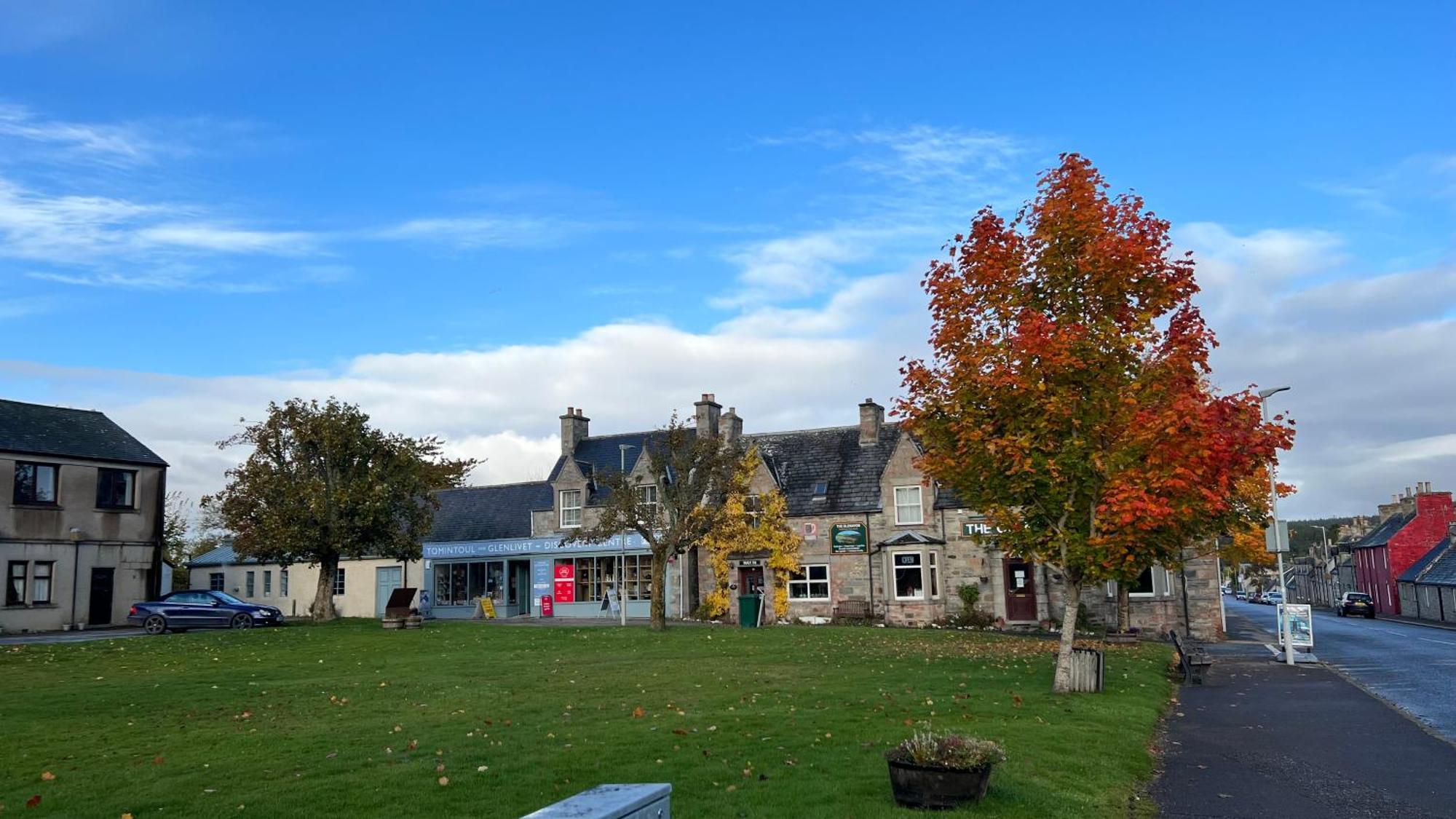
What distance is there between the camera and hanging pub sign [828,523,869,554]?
46.2m

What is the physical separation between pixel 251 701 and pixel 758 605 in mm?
27654

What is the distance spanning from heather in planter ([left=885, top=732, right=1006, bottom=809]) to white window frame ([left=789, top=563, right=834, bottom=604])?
36938 millimetres

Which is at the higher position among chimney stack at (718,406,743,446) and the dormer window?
chimney stack at (718,406,743,446)

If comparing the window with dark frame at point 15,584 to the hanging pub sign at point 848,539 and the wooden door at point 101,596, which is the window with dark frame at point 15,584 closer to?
the wooden door at point 101,596

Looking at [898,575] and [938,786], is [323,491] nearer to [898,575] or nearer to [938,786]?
[898,575]

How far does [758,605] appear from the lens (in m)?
44.3

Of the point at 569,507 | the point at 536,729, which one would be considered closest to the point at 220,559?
the point at 569,507

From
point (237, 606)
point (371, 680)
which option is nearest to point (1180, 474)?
point (371, 680)

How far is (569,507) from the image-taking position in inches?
2114

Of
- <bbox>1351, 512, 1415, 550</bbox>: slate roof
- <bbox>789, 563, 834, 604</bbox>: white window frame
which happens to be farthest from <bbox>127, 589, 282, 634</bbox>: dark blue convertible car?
<bbox>1351, 512, 1415, 550</bbox>: slate roof

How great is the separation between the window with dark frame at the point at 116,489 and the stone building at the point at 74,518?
0.11 feet

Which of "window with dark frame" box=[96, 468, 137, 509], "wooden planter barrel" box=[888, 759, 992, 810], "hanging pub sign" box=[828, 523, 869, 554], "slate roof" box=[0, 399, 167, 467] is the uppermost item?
"slate roof" box=[0, 399, 167, 467]

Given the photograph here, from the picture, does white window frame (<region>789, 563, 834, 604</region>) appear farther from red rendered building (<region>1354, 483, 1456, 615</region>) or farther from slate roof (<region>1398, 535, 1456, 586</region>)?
red rendered building (<region>1354, 483, 1456, 615</region>)

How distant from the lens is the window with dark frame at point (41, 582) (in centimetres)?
4275
